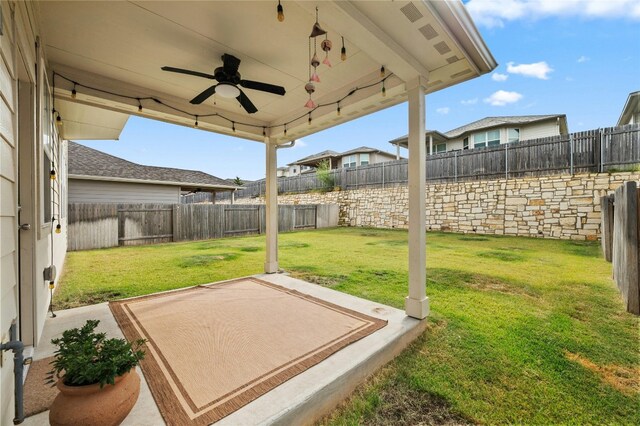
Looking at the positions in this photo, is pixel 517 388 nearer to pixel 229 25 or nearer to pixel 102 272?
pixel 229 25

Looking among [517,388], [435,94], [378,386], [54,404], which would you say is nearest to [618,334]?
[517,388]

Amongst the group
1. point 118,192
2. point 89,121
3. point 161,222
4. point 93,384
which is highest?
point 89,121

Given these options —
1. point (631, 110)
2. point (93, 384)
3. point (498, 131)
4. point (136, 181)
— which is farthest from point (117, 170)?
point (631, 110)

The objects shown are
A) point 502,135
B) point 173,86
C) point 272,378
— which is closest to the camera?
A: point 272,378

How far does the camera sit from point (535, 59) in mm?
8711

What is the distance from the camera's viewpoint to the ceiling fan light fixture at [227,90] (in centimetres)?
264

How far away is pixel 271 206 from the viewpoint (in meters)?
4.29

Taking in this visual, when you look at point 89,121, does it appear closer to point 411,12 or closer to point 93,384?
point 93,384

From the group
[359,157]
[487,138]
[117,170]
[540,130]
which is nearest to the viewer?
[117,170]

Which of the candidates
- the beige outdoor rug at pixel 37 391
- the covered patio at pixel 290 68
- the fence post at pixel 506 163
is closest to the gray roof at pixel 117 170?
the covered patio at pixel 290 68

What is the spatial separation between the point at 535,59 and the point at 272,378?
12062 millimetres

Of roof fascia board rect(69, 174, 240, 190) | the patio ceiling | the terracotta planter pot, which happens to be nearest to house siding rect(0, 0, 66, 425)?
the terracotta planter pot

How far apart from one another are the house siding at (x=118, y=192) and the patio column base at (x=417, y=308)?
1141cm

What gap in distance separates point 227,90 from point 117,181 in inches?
381
